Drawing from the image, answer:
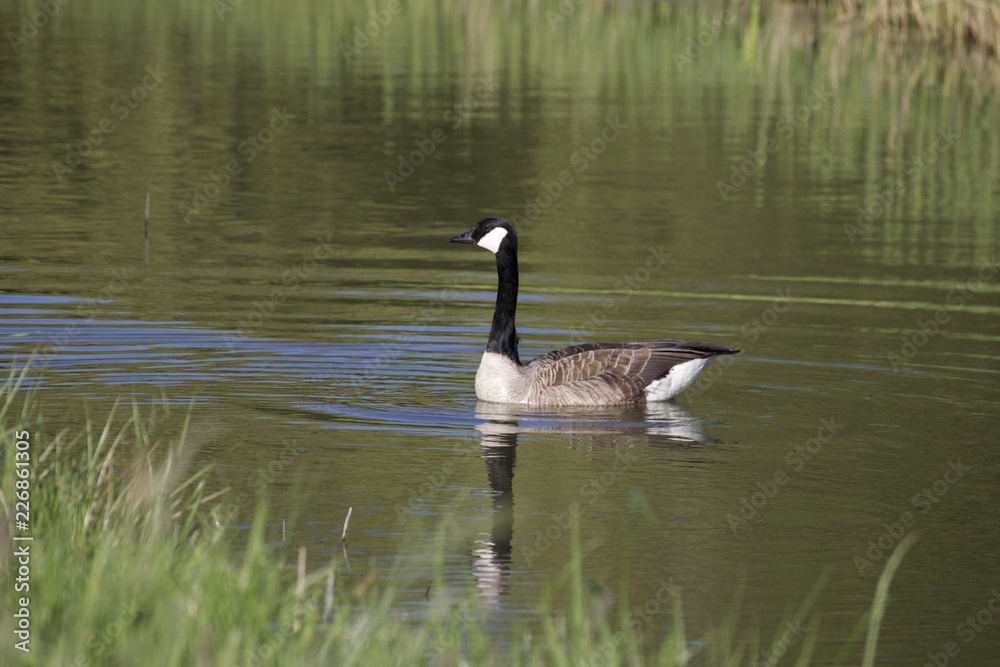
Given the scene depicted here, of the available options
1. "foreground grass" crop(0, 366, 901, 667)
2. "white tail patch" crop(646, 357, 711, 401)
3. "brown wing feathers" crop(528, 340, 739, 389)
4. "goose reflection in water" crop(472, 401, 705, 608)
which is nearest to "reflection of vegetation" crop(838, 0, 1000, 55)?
"white tail patch" crop(646, 357, 711, 401)

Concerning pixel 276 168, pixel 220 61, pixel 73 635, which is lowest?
pixel 73 635

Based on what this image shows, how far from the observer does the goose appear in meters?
12.3

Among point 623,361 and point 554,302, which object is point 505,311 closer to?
point 623,361

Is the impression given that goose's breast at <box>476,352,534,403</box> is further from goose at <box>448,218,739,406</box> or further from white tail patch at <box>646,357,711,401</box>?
white tail patch at <box>646,357,711,401</box>

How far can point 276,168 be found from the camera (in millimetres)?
23203

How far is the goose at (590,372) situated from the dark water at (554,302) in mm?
212

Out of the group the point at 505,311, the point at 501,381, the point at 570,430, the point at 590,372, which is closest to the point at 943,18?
the point at 505,311

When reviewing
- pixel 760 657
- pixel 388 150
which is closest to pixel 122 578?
pixel 760 657

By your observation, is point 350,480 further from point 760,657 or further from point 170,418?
point 760,657

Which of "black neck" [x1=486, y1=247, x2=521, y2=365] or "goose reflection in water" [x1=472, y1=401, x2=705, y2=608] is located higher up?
"black neck" [x1=486, y1=247, x2=521, y2=365]

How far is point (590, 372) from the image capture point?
12.3 metres

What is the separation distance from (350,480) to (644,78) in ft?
86.7

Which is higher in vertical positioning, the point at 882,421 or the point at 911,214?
the point at 911,214

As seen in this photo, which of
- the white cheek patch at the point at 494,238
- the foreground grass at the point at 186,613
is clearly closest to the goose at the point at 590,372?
the white cheek patch at the point at 494,238
